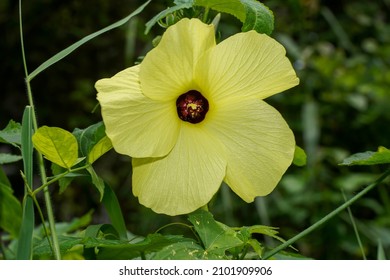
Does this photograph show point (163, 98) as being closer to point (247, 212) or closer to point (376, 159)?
point (376, 159)

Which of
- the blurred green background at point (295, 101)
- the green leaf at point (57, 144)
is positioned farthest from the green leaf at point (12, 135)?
the blurred green background at point (295, 101)

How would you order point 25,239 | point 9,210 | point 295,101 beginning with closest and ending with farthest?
point 25,239, point 9,210, point 295,101

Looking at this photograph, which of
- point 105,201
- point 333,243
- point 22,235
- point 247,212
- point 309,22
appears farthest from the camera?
point 309,22

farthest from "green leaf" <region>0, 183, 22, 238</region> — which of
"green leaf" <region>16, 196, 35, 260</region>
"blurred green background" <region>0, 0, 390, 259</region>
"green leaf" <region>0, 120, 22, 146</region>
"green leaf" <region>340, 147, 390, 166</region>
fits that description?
"blurred green background" <region>0, 0, 390, 259</region>

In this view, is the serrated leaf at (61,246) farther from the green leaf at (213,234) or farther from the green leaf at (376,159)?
the green leaf at (376,159)

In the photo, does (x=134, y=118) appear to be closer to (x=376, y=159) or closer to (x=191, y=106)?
(x=191, y=106)

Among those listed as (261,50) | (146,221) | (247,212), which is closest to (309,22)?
(247,212)

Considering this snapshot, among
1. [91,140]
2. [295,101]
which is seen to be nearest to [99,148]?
[91,140]

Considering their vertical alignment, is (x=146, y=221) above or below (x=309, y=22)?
below
